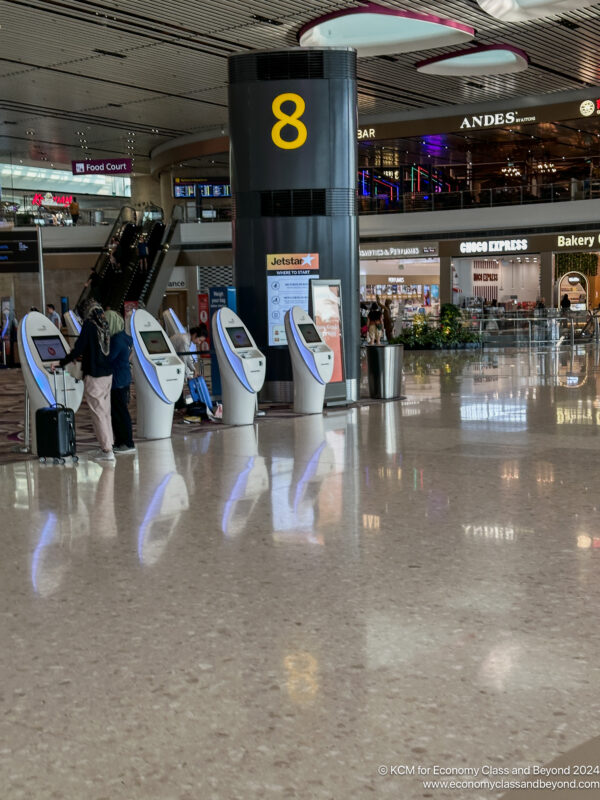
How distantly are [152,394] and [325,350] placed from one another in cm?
292

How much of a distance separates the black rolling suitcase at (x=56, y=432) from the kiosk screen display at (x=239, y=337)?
3.12m

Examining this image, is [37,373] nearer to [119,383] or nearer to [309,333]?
[119,383]

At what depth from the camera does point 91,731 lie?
314 centimetres

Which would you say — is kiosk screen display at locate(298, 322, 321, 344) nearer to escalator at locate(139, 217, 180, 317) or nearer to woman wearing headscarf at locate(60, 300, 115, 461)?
woman wearing headscarf at locate(60, 300, 115, 461)

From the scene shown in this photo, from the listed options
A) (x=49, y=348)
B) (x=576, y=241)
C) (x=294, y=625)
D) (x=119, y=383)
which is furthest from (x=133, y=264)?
(x=294, y=625)

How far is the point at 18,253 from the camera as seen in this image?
79.5 ft

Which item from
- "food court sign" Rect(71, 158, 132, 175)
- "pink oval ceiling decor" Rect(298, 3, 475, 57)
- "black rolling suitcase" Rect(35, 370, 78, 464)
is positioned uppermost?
"pink oval ceiling decor" Rect(298, 3, 475, 57)

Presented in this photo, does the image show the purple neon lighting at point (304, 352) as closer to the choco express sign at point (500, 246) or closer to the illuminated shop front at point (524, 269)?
the illuminated shop front at point (524, 269)

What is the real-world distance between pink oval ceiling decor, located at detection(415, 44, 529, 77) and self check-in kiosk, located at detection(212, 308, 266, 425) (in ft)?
37.8

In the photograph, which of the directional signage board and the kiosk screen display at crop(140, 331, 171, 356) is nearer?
the kiosk screen display at crop(140, 331, 171, 356)

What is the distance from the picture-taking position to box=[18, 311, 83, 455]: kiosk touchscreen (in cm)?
923

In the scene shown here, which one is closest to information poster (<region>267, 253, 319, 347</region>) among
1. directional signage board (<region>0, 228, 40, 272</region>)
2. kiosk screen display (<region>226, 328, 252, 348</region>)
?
kiosk screen display (<region>226, 328, 252, 348</region>)

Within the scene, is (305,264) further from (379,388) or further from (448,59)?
(448,59)

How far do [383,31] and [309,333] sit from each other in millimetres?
8163
